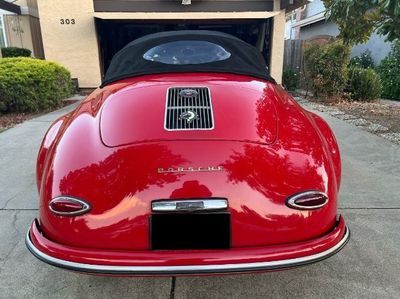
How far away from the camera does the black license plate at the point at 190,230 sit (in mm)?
1830

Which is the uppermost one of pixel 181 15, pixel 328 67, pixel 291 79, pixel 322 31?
pixel 181 15

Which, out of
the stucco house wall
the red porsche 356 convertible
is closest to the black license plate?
the red porsche 356 convertible

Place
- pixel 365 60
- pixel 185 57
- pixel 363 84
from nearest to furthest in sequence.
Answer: pixel 185 57 → pixel 363 84 → pixel 365 60

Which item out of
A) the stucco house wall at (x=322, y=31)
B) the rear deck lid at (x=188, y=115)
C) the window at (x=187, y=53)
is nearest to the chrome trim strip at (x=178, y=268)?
the rear deck lid at (x=188, y=115)

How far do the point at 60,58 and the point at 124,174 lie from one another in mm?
10798

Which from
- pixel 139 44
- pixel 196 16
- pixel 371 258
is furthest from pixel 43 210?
pixel 196 16

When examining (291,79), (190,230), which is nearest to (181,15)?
(291,79)

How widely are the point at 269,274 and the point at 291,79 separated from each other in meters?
10.4

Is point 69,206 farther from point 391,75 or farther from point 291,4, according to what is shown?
point 391,75

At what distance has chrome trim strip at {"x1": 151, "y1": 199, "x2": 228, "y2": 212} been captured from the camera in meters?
1.82

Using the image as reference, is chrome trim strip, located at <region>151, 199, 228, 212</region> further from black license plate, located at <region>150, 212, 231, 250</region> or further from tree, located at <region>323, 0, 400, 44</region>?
tree, located at <region>323, 0, 400, 44</region>

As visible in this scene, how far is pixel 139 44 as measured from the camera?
11.0 feet

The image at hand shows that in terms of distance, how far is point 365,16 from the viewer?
6.02m

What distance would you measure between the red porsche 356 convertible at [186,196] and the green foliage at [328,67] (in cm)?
756
